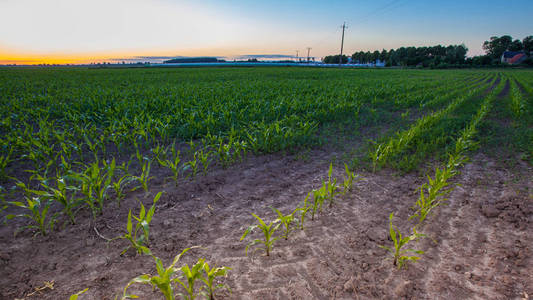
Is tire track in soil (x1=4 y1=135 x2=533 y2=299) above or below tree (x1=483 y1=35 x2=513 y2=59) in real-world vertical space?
below

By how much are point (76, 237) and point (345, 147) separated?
489 centimetres

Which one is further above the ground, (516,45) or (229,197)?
(516,45)

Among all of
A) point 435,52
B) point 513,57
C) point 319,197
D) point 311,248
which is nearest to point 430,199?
point 319,197

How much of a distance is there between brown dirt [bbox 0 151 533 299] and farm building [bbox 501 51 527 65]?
136744 mm

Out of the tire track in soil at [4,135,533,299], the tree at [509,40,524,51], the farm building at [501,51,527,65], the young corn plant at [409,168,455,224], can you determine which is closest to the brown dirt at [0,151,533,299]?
the tire track in soil at [4,135,533,299]

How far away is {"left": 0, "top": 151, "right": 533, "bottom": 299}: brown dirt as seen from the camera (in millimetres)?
1954

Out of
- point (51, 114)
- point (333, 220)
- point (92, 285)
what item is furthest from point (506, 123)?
point (51, 114)

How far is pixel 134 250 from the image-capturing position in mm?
→ 2375

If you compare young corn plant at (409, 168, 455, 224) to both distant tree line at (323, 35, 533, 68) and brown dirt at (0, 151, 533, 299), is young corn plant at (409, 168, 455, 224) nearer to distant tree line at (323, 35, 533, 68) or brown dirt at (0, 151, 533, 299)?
brown dirt at (0, 151, 533, 299)

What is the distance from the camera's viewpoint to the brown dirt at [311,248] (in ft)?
6.41

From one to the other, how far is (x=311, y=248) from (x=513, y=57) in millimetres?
146291

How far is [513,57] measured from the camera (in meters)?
101

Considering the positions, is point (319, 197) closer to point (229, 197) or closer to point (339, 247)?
point (339, 247)

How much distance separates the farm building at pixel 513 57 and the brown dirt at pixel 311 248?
5384 inches
